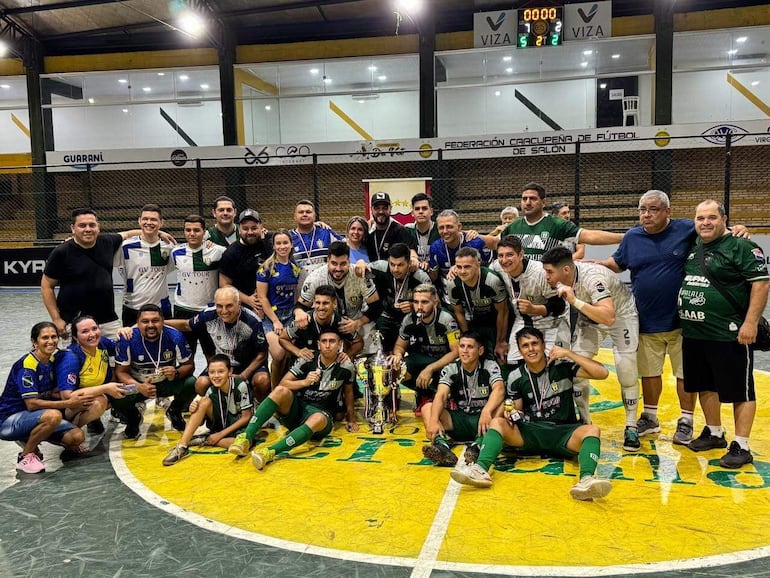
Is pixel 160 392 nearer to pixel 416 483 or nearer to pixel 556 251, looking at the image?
pixel 416 483

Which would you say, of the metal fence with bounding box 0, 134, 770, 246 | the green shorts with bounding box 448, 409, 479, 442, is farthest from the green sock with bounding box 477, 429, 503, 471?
the metal fence with bounding box 0, 134, 770, 246

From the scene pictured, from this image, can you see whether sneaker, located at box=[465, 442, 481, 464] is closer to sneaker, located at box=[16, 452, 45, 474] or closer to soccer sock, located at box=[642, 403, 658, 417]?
soccer sock, located at box=[642, 403, 658, 417]

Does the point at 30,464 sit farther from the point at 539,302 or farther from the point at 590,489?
the point at 539,302

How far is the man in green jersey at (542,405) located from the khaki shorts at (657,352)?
0.82 m

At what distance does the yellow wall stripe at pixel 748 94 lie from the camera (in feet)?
59.9

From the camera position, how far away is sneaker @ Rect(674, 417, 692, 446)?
5523mm

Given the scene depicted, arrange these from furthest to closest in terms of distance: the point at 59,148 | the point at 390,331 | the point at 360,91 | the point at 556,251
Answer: the point at 59,148 < the point at 360,91 < the point at 390,331 < the point at 556,251

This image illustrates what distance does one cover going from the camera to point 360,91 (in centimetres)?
2058

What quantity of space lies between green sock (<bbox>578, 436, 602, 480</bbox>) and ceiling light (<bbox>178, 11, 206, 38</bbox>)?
18.1 m

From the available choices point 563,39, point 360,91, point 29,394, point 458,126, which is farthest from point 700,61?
point 29,394

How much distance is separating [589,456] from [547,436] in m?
0.57

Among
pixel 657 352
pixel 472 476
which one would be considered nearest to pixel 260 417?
pixel 472 476

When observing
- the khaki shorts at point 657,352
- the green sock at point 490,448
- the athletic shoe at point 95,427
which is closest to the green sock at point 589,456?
the green sock at point 490,448

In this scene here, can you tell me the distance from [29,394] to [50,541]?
5.96 feet
